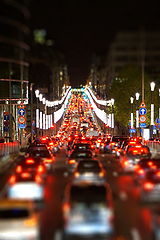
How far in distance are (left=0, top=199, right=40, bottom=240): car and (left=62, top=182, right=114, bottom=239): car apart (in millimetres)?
1274

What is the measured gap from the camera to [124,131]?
14325 centimetres

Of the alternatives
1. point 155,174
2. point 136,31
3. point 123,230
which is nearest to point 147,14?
point 136,31

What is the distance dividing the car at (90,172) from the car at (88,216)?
37.4 ft

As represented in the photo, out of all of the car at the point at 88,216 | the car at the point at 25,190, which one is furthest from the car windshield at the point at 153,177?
the car at the point at 88,216

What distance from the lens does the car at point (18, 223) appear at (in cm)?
1490

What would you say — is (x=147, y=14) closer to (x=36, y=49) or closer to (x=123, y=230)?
(x=36, y=49)

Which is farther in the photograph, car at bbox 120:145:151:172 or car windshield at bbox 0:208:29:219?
car at bbox 120:145:151:172

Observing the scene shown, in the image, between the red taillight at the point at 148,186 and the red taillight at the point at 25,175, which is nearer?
the red taillight at the point at 148,186

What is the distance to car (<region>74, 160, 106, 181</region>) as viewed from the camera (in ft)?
95.1

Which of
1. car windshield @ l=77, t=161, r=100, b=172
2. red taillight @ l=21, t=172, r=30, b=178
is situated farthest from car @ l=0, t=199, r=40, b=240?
Result: car windshield @ l=77, t=161, r=100, b=172

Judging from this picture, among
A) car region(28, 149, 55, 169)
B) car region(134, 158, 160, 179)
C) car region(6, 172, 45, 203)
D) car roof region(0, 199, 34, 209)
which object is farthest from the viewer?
car region(28, 149, 55, 169)

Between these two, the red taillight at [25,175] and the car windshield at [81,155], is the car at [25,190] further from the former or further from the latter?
the car windshield at [81,155]

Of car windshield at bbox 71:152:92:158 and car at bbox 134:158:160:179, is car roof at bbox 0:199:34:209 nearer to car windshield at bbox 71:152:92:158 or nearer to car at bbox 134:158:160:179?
car at bbox 134:158:160:179

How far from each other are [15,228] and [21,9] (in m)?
22.1
